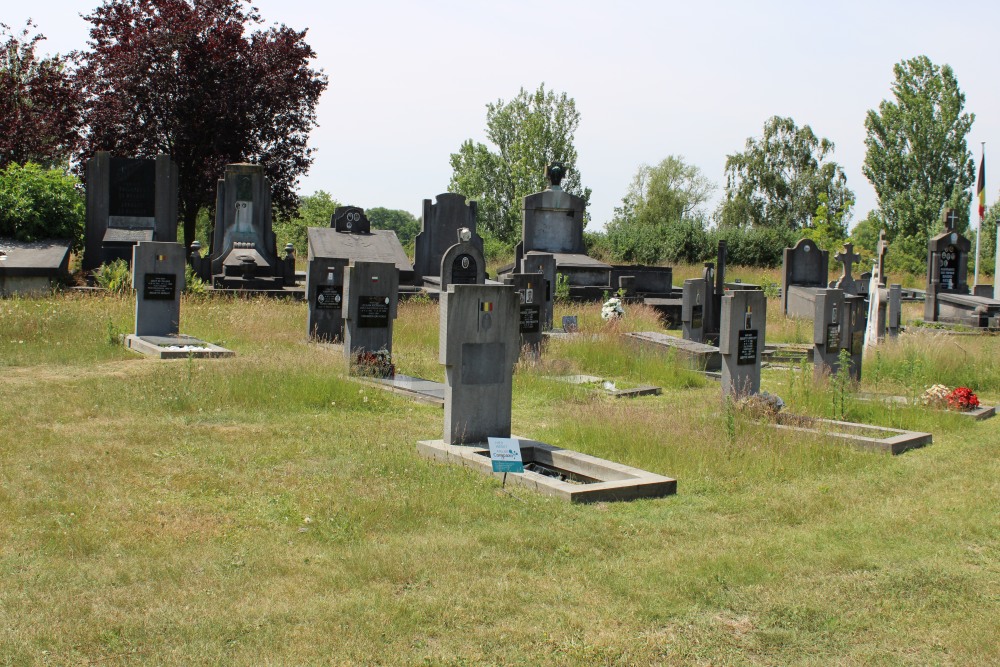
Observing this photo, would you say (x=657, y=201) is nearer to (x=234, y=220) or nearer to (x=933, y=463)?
(x=234, y=220)

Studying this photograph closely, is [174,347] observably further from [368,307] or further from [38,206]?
[38,206]

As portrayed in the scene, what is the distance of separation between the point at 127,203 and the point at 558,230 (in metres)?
11.1

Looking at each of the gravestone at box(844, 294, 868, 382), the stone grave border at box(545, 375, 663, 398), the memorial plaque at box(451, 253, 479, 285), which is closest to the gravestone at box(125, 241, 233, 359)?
the memorial plaque at box(451, 253, 479, 285)

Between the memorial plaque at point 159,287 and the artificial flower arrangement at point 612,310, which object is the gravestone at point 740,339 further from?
the memorial plaque at point 159,287

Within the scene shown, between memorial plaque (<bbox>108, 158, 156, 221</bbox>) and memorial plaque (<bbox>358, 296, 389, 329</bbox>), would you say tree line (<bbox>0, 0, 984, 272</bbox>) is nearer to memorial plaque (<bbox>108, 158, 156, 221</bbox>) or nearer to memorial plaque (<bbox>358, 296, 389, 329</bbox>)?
memorial plaque (<bbox>108, 158, 156, 221</bbox>)

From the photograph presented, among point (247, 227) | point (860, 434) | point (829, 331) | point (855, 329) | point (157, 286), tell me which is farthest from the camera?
point (247, 227)

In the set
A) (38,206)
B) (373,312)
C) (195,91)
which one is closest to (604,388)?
(373,312)

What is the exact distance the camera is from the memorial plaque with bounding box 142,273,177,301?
14.8 meters

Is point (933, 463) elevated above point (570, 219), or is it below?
below

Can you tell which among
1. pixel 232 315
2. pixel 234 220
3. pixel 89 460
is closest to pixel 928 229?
pixel 234 220

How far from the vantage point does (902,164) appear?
167 ft

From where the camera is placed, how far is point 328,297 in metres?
15.5

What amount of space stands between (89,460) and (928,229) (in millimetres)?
48130

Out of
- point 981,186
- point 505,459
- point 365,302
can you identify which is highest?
point 981,186
